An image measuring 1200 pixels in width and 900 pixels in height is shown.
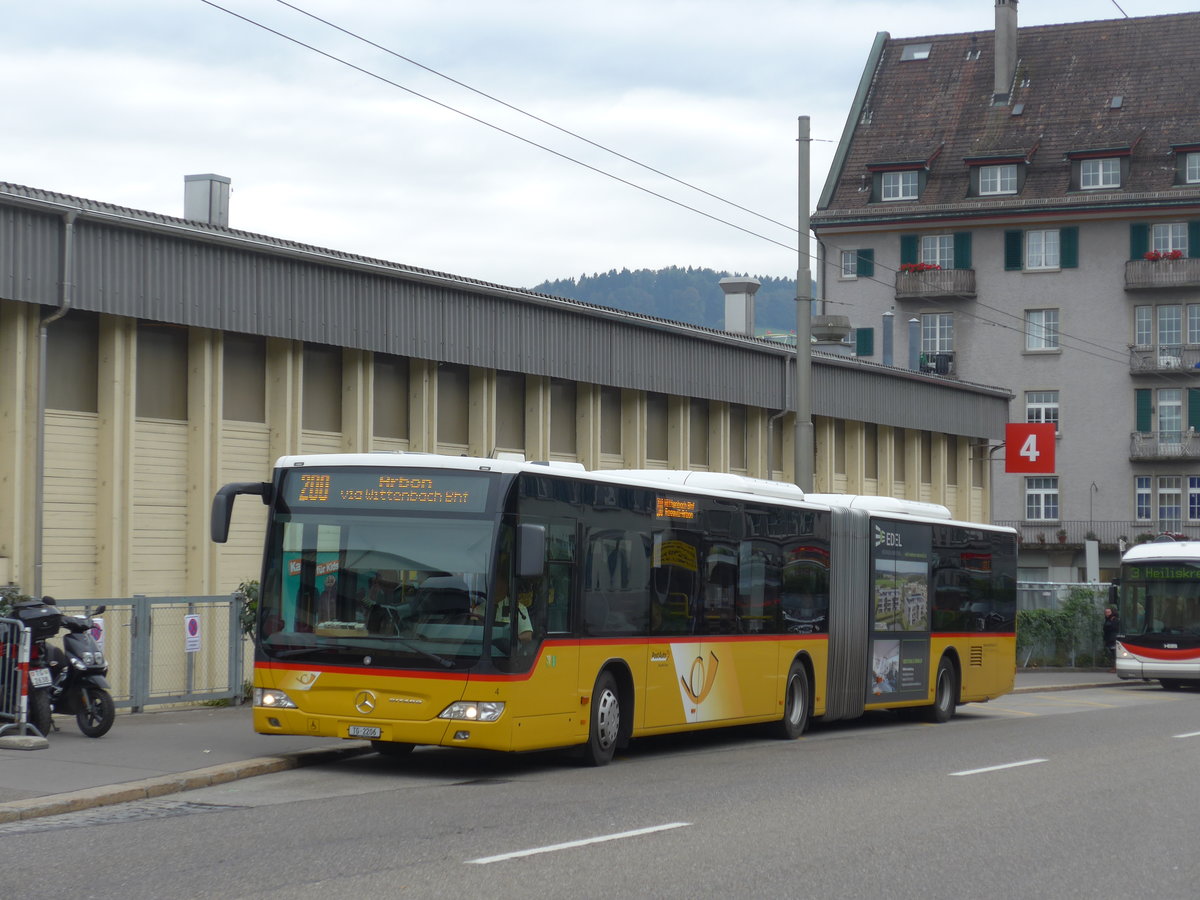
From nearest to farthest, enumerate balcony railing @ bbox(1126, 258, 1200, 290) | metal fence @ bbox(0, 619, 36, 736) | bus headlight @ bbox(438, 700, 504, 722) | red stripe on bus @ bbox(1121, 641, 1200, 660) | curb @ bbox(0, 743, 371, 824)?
curb @ bbox(0, 743, 371, 824) → bus headlight @ bbox(438, 700, 504, 722) → metal fence @ bbox(0, 619, 36, 736) → red stripe on bus @ bbox(1121, 641, 1200, 660) → balcony railing @ bbox(1126, 258, 1200, 290)

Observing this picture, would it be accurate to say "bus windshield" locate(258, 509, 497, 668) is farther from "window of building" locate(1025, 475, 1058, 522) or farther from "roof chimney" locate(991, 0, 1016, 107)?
"roof chimney" locate(991, 0, 1016, 107)

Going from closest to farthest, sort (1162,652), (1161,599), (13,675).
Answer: (13,675)
(1162,652)
(1161,599)

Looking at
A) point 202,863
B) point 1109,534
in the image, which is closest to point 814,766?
point 202,863

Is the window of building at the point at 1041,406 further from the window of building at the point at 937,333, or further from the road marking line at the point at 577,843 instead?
the road marking line at the point at 577,843

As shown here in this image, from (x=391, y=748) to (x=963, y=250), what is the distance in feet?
186

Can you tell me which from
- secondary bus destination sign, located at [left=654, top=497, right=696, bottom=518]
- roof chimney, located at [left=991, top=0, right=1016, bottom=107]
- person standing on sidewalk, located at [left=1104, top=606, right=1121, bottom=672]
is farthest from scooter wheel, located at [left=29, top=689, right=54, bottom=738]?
roof chimney, located at [left=991, top=0, right=1016, bottom=107]

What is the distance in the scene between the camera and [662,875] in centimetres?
904

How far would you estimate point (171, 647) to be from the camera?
767 inches

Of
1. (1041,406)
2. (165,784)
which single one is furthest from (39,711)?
(1041,406)

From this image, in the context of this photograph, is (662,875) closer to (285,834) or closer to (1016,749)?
(285,834)

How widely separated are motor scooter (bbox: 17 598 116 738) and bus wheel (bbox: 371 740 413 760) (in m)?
2.36

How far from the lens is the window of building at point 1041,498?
2734 inches

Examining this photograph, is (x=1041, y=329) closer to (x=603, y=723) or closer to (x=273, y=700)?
(x=603, y=723)

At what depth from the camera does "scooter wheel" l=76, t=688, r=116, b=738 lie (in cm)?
1553
